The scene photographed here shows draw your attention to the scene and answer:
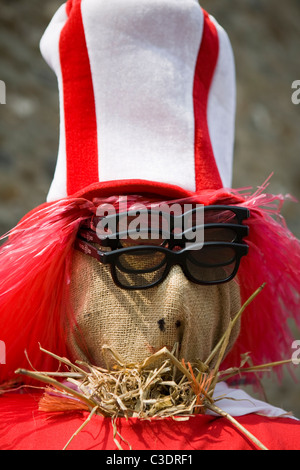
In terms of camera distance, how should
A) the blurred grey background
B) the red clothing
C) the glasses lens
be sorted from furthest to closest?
the blurred grey background, the glasses lens, the red clothing

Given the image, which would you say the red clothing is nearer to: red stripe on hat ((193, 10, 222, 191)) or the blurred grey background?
red stripe on hat ((193, 10, 222, 191))

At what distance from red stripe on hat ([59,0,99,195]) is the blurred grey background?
1.10m

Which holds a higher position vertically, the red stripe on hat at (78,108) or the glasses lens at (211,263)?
the red stripe on hat at (78,108)

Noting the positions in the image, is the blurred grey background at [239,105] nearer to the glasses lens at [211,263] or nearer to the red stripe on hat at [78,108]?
the red stripe on hat at [78,108]

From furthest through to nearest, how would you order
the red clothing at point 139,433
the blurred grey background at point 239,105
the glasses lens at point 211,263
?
the blurred grey background at point 239,105
the glasses lens at point 211,263
the red clothing at point 139,433

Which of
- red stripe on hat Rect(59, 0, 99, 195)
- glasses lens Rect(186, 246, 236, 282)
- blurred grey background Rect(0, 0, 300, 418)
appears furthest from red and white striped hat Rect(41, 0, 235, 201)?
blurred grey background Rect(0, 0, 300, 418)

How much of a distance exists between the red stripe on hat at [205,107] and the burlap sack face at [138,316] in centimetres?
20

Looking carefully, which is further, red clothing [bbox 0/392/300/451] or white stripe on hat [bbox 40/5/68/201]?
white stripe on hat [bbox 40/5/68/201]

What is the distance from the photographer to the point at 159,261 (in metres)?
0.91

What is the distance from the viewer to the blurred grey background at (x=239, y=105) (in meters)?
2.07

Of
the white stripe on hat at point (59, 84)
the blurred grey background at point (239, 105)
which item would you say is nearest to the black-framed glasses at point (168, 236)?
the white stripe on hat at point (59, 84)

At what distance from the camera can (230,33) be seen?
100.0 inches

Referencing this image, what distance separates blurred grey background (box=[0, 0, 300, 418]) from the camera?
6.79 ft
